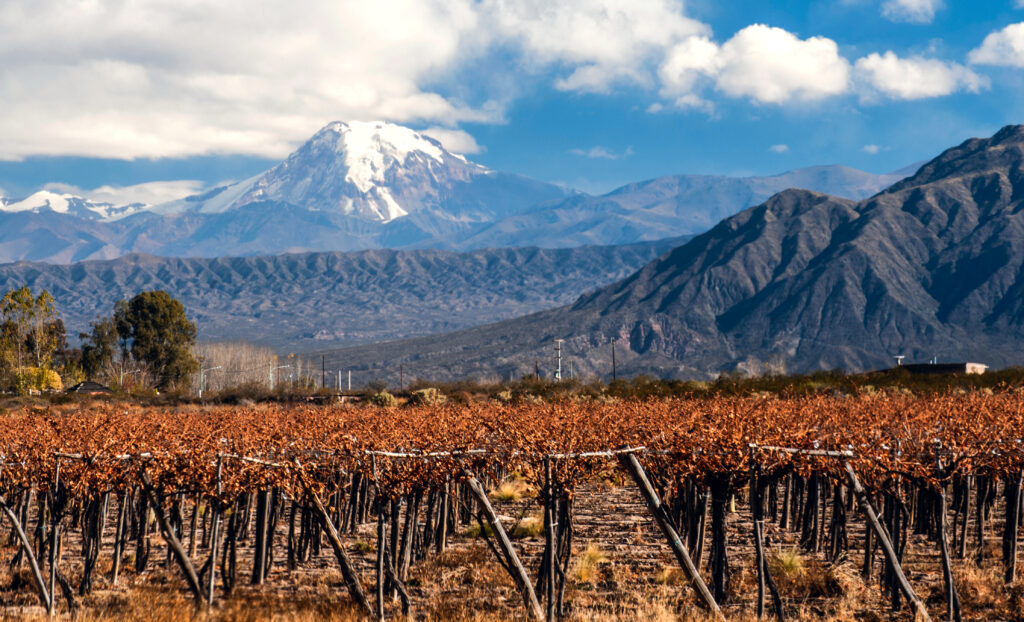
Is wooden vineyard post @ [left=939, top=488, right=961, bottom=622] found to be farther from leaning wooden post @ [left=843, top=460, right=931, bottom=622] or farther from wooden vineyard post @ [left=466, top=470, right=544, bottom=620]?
wooden vineyard post @ [left=466, top=470, right=544, bottom=620]

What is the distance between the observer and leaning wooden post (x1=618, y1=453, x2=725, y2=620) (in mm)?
15078

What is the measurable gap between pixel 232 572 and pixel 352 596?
2.93m

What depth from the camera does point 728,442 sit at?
16.1 meters

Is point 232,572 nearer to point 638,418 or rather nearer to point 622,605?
point 622,605

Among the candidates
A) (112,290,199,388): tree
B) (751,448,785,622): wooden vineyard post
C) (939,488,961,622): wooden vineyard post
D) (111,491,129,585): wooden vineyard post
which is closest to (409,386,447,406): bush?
(111,491,129,585): wooden vineyard post

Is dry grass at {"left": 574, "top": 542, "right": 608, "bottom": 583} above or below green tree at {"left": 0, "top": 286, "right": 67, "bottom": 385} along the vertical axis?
below

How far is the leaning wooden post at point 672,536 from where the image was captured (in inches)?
594

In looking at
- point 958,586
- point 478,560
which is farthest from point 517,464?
point 958,586

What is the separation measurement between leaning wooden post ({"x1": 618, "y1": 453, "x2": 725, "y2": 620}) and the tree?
287ft

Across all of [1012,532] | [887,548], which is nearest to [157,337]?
[1012,532]

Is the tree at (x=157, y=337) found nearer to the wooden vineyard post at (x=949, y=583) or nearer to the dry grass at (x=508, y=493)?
the dry grass at (x=508, y=493)

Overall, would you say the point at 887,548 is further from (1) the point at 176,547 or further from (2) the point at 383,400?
(2) the point at 383,400

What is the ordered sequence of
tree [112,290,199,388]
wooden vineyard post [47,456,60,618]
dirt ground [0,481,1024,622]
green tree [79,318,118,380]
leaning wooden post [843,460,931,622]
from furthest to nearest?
1. green tree [79,318,118,380]
2. tree [112,290,199,388]
3. dirt ground [0,481,1024,622]
4. wooden vineyard post [47,456,60,618]
5. leaning wooden post [843,460,931,622]

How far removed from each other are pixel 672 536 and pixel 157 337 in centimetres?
9059
